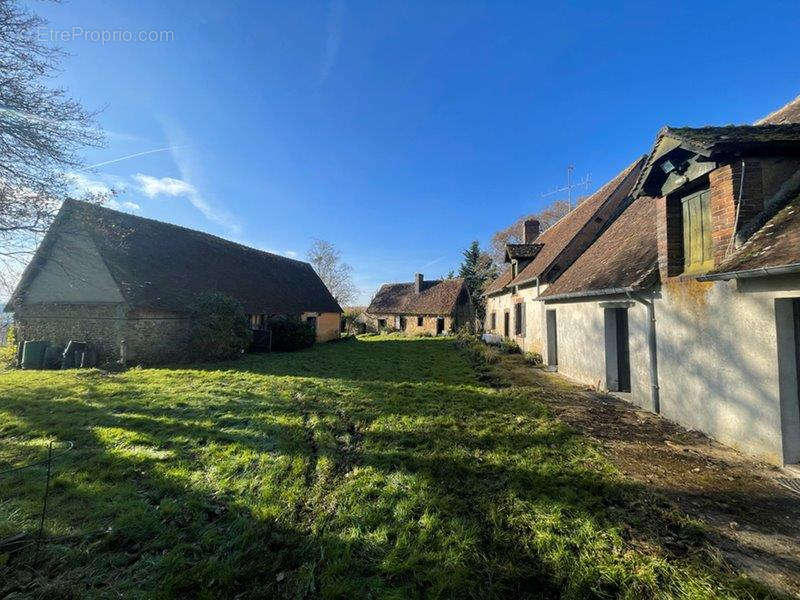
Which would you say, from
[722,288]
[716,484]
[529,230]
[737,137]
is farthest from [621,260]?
[529,230]

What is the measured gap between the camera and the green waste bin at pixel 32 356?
11688 mm

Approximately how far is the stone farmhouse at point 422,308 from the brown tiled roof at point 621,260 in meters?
18.8

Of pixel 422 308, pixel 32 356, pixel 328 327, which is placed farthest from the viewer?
pixel 422 308

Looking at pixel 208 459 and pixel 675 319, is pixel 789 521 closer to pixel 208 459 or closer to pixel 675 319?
pixel 675 319

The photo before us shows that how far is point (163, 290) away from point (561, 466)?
621 inches

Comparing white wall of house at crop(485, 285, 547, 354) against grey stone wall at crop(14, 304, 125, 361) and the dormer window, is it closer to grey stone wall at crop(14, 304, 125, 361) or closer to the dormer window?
the dormer window

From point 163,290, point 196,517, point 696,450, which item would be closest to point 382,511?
point 196,517

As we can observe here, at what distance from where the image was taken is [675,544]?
2719mm

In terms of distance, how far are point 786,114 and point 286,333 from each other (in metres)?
18.9

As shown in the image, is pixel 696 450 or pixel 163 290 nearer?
pixel 696 450

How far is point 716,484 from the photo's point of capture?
3.66 metres

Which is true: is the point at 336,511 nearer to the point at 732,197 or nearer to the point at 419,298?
the point at 732,197

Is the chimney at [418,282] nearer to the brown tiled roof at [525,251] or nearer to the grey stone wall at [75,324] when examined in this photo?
the brown tiled roof at [525,251]

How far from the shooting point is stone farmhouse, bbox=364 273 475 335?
30594mm
